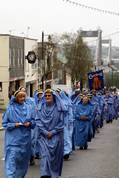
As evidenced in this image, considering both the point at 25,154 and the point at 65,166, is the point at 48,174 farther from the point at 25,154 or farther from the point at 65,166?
the point at 65,166

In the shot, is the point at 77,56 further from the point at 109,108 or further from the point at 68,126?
the point at 68,126

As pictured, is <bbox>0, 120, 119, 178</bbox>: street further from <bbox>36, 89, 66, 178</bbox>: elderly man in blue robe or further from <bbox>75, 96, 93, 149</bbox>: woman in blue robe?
<bbox>36, 89, 66, 178</bbox>: elderly man in blue robe

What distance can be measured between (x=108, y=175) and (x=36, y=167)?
6.76 ft

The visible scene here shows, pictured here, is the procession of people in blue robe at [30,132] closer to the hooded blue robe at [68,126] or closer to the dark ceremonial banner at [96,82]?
the hooded blue robe at [68,126]

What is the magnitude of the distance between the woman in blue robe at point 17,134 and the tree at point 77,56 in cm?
5843

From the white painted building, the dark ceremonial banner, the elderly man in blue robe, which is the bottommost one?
the white painted building

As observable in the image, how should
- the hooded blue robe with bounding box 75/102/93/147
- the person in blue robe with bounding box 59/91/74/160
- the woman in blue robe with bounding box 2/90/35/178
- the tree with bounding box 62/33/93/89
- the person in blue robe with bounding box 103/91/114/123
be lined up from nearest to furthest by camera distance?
the woman in blue robe with bounding box 2/90/35/178
the person in blue robe with bounding box 59/91/74/160
the hooded blue robe with bounding box 75/102/93/147
the person in blue robe with bounding box 103/91/114/123
the tree with bounding box 62/33/93/89

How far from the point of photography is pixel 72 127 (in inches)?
656

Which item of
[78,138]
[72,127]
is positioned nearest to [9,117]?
[72,127]

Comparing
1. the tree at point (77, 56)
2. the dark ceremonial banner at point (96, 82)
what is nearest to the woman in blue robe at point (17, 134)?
the dark ceremonial banner at point (96, 82)

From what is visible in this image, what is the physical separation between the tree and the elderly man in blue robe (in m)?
58.2

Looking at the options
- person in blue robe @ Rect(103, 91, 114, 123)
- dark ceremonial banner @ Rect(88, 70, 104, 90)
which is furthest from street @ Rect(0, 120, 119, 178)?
person in blue robe @ Rect(103, 91, 114, 123)

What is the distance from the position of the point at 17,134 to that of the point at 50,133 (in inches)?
23.6

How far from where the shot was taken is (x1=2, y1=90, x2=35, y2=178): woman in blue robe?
36.7 ft
